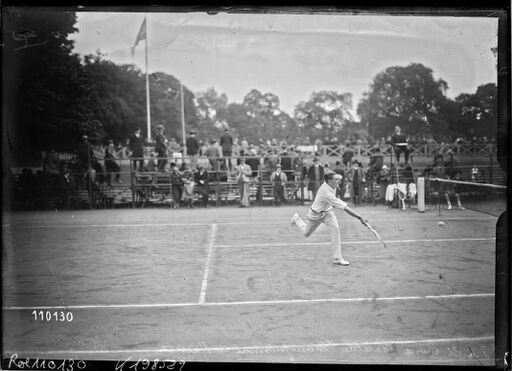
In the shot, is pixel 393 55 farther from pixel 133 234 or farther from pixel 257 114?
pixel 133 234

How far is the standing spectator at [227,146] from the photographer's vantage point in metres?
14.6

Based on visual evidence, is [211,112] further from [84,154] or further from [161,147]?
[84,154]

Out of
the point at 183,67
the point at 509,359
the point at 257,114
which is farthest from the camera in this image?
the point at 257,114

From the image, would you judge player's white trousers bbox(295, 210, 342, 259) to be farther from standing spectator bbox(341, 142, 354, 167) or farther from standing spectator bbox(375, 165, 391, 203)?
standing spectator bbox(375, 165, 391, 203)

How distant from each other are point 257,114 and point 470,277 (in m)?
5.04

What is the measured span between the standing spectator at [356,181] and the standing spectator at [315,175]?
0.85 m

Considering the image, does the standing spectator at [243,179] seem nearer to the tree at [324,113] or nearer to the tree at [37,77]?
the tree at [324,113]

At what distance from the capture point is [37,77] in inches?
328

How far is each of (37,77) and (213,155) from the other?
8.40 metres

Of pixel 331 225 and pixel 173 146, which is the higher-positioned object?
pixel 173 146

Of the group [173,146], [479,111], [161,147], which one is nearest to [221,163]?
[173,146]

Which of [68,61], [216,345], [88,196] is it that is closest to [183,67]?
[68,61]

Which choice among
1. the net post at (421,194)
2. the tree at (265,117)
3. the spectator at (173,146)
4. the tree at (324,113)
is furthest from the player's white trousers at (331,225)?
the net post at (421,194)

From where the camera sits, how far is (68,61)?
9.11 m
